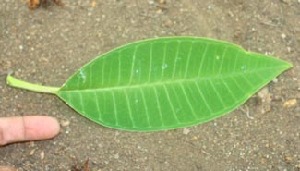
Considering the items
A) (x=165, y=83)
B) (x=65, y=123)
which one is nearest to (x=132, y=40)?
(x=165, y=83)

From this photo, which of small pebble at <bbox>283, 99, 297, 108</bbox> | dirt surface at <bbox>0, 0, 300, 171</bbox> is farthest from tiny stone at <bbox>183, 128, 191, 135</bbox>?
small pebble at <bbox>283, 99, 297, 108</bbox>

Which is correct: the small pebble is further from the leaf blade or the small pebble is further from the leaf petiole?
the leaf petiole

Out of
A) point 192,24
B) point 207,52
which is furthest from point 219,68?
point 192,24

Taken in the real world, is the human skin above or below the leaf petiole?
below

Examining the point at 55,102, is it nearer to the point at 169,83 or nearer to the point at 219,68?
the point at 169,83

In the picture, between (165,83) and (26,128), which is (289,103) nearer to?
(165,83)

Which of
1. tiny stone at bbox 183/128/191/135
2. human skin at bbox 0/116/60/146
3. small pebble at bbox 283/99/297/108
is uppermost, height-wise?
small pebble at bbox 283/99/297/108

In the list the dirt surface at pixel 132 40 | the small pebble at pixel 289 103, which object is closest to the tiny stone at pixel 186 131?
the dirt surface at pixel 132 40
